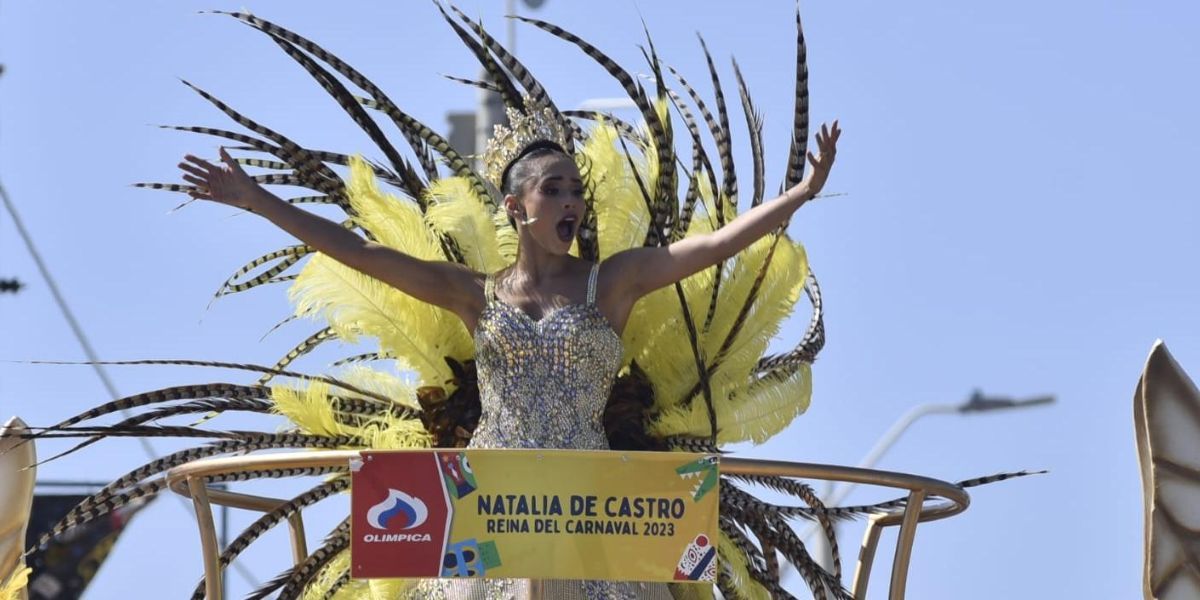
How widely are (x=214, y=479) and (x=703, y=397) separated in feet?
4.64

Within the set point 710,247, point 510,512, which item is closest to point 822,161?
point 710,247

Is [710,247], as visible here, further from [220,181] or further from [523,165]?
[220,181]

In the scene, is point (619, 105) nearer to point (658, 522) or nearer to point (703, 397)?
point (703, 397)

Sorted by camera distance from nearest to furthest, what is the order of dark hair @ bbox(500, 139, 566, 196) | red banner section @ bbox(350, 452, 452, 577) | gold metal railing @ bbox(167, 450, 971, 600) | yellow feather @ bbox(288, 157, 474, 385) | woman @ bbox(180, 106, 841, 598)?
red banner section @ bbox(350, 452, 452, 577) → gold metal railing @ bbox(167, 450, 971, 600) → woman @ bbox(180, 106, 841, 598) → dark hair @ bbox(500, 139, 566, 196) → yellow feather @ bbox(288, 157, 474, 385)

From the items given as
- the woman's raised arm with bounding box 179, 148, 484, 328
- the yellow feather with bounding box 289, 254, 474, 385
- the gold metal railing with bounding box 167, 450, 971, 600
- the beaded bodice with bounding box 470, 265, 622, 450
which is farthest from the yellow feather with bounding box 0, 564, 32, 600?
the beaded bodice with bounding box 470, 265, 622, 450

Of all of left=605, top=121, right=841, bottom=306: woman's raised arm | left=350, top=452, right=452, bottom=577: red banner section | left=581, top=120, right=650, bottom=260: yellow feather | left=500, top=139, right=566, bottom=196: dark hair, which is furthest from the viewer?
left=581, top=120, right=650, bottom=260: yellow feather

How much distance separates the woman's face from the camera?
211 inches

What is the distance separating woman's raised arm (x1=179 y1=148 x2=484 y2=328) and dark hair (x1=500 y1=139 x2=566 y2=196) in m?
0.27

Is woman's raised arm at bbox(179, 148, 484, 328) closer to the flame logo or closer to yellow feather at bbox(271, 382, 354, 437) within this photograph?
yellow feather at bbox(271, 382, 354, 437)

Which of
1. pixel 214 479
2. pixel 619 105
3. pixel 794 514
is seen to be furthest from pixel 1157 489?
pixel 619 105

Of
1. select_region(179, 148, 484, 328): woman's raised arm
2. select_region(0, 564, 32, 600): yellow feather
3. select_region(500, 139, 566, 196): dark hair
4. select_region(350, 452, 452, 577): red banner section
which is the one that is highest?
select_region(500, 139, 566, 196): dark hair

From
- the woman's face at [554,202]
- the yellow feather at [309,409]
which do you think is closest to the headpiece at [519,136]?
the woman's face at [554,202]

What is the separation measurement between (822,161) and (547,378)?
0.92 m

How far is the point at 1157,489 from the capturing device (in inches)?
204
